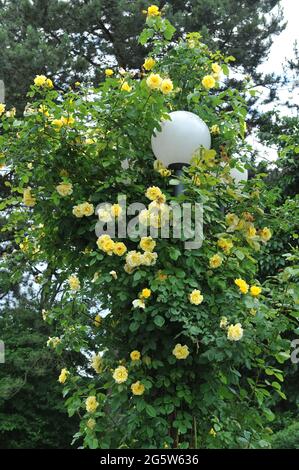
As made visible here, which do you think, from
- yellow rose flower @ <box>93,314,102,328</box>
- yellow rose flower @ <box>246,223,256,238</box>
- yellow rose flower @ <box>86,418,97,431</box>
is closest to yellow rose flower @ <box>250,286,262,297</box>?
yellow rose flower @ <box>246,223,256,238</box>

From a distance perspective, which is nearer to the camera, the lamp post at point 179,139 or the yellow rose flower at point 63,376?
the lamp post at point 179,139

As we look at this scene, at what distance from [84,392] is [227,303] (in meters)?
0.68

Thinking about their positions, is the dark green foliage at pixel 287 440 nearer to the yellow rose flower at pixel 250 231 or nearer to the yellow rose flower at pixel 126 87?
the yellow rose flower at pixel 250 231

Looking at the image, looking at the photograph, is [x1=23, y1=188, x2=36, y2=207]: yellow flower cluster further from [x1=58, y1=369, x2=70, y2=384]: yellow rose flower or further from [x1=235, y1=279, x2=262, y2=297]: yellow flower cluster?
[x1=235, y1=279, x2=262, y2=297]: yellow flower cluster

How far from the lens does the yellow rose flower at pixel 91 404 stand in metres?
2.31

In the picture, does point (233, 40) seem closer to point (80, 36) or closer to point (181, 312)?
point (80, 36)

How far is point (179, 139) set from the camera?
7.55 feet

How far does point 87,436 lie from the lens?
227 cm

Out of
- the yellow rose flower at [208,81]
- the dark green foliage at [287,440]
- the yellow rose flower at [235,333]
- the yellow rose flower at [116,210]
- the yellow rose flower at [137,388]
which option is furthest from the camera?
the dark green foliage at [287,440]

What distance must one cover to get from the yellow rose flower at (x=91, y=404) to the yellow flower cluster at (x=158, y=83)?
1.18 metres

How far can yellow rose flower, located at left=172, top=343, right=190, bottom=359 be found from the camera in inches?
82.5

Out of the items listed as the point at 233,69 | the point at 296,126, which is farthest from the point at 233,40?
the point at 296,126

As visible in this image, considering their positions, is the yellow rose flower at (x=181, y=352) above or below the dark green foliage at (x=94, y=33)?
below

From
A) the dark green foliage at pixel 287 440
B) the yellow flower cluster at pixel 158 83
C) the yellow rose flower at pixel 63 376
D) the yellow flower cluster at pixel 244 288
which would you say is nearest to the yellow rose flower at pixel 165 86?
the yellow flower cluster at pixel 158 83
